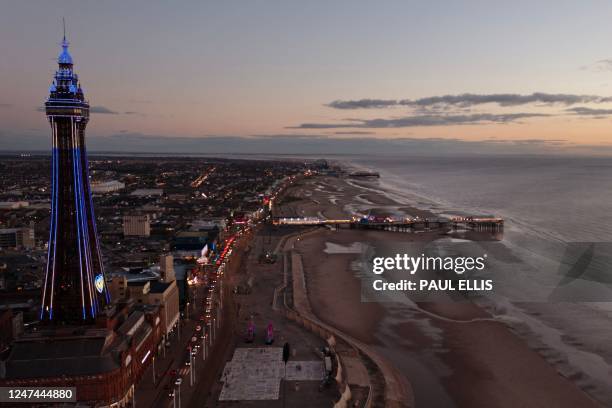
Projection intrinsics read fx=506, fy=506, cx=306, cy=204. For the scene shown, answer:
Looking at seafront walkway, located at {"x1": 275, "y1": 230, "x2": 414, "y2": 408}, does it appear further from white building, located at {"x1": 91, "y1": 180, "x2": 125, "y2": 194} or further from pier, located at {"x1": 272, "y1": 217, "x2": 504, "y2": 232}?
white building, located at {"x1": 91, "y1": 180, "x2": 125, "y2": 194}

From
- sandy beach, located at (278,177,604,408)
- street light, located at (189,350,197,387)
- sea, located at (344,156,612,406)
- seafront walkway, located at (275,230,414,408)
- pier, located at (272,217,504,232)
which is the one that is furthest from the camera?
pier, located at (272,217,504,232)

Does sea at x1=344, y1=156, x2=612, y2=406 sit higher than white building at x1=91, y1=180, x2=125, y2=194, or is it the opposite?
white building at x1=91, y1=180, x2=125, y2=194

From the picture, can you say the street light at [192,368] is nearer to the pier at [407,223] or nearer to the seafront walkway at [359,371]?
the seafront walkway at [359,371]

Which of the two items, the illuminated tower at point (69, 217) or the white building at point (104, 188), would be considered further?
the white building at point (104, 188)

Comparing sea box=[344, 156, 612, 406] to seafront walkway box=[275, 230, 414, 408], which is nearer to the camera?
seafront walkway box=[275, 230, 414, 408]

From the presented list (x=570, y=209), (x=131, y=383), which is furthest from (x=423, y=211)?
(x=131, y=383)

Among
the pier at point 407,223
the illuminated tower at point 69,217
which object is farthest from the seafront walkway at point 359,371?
the pier at point 407,223

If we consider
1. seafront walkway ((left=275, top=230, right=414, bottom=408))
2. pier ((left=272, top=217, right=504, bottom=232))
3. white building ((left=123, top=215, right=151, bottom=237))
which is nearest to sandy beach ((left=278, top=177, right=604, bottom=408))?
seafront walkway ((left=275, top=230, right=414, bottom=408))

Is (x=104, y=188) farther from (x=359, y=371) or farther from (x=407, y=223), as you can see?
(x=359, y=371)
